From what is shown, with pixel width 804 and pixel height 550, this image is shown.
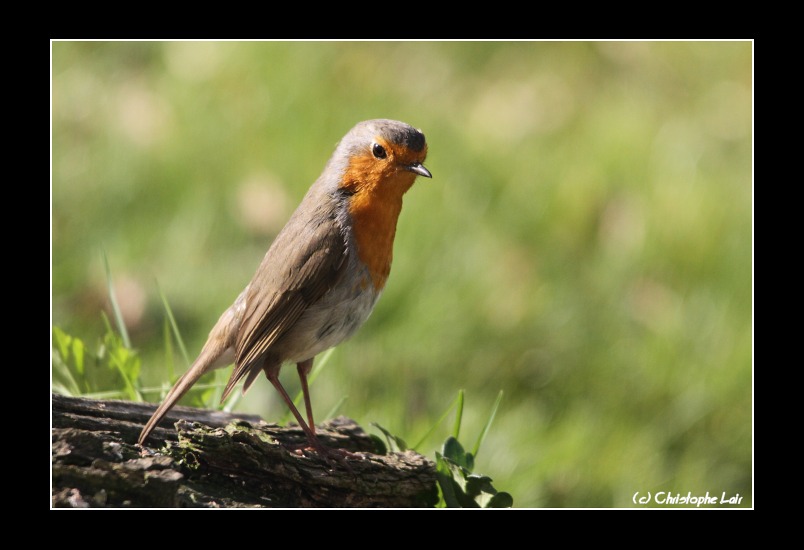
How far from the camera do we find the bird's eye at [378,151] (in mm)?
3291

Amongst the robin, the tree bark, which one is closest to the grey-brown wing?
the robin

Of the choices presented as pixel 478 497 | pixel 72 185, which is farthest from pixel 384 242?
pixel 72 185

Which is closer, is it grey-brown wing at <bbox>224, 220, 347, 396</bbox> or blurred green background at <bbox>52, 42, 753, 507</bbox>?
grey-brown wing at <bbox>224, 220, 347, 396</bbox>

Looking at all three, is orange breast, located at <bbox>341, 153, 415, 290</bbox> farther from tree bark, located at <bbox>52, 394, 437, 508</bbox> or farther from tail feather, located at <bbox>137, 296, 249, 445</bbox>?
tree bark, located at <bbox>52, 394, 437, 508</bbox>

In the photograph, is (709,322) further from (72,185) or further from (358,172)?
(72,185)

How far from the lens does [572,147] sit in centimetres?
649

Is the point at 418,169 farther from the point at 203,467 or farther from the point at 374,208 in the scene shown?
the point at 203,467

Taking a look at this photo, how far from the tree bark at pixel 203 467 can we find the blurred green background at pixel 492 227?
2.57 feet

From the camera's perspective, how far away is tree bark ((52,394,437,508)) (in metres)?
2.79

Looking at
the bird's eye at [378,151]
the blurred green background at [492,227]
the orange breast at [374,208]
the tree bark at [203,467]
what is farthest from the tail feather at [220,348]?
the blurred green background at [492,227]

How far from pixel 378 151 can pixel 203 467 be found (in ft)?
3.85

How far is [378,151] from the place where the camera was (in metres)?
3.30

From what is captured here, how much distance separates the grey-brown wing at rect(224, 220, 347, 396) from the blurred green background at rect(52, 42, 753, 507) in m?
0.94

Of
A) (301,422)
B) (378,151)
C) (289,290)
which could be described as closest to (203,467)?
(301,422)
